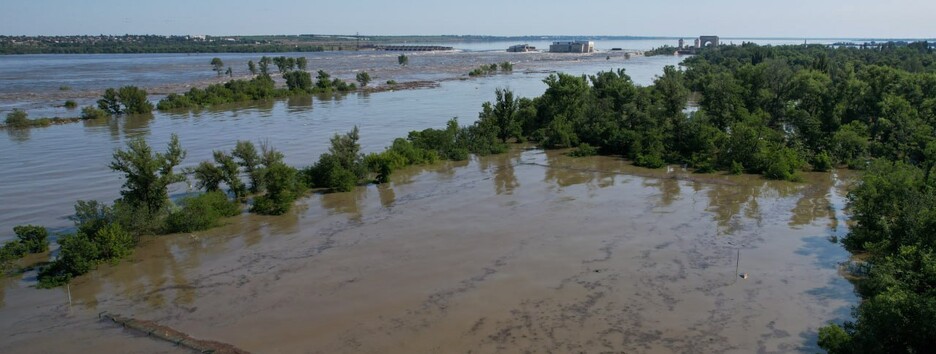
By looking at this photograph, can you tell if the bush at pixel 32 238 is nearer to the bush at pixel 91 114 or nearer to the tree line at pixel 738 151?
the tree line at pixel 738 151

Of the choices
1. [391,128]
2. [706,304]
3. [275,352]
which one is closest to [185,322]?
[275,352]

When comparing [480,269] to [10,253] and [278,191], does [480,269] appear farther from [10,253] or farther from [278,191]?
[10,253]

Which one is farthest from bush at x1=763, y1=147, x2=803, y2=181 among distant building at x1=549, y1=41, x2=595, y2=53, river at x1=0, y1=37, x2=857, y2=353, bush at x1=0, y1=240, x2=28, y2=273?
distant building at x1=549, y1=41, x2=595, y2=53

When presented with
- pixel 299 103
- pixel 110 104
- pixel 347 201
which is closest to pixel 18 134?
pixel 110 104

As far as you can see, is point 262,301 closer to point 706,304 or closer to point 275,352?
point 275,352

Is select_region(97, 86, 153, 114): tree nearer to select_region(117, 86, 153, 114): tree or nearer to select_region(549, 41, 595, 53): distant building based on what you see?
select_region(117, 86, 153, 114): tree
